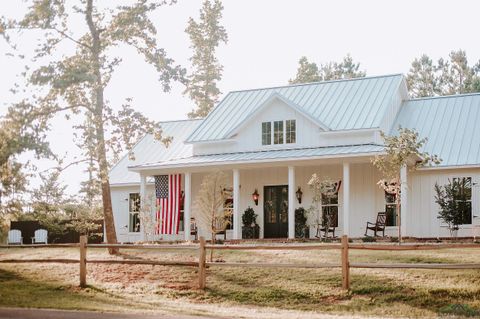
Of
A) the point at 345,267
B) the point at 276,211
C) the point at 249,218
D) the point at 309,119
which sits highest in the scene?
the point at 309,119

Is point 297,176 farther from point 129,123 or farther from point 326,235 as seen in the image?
point 129,123

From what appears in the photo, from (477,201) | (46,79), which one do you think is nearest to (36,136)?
(46,79)

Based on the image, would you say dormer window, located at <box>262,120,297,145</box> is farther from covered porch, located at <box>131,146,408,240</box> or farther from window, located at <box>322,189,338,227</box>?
window, located at <box>322,189,338,227</box>

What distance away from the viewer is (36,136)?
24.3 meters

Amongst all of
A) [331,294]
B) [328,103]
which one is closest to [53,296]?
[331,294]

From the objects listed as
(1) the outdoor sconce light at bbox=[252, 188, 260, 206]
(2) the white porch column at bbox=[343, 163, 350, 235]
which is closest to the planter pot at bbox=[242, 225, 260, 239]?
(1) the outdoor sconce light at bbox=[252, 188, 260, 206]

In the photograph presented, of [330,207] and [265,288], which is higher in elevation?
[330,207]

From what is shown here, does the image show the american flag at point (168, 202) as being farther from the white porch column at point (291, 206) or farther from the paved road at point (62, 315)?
the paved road at point (62, 315)

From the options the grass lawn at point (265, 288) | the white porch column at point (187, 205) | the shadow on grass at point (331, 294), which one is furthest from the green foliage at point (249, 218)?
the shadow on grass at point (331, 294)

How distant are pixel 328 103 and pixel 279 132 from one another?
2.68 m

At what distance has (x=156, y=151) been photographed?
125 feet

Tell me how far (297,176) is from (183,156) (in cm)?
631

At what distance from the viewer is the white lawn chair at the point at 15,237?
37.6m

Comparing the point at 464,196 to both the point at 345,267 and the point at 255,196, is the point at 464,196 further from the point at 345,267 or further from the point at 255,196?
the point at 345,267
